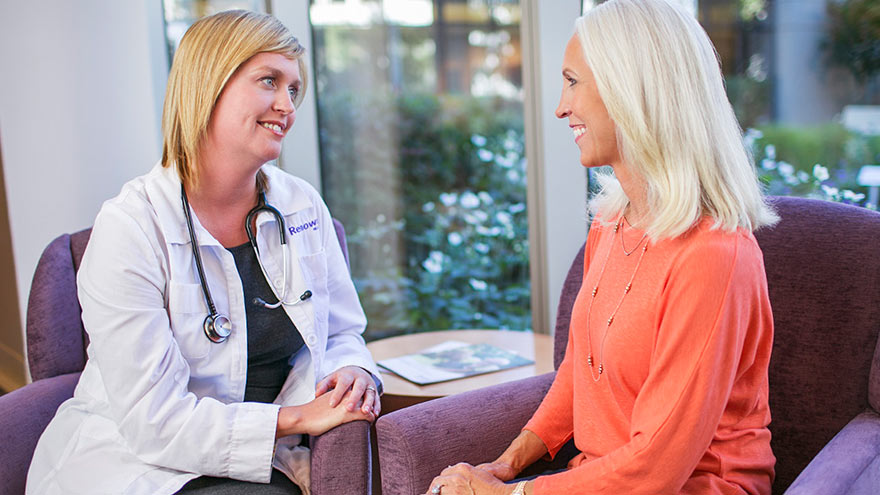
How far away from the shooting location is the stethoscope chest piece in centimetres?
152

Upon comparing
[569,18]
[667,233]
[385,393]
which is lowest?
[385,393]

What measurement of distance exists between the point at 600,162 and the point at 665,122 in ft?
0.50

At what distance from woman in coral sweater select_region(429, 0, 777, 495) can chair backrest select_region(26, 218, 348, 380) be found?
1.01 metres

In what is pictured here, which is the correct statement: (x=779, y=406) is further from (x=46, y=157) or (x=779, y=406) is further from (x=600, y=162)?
Result: (x=46, y=157)

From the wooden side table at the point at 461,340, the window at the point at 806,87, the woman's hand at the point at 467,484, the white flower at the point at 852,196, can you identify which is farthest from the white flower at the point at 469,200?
the woman's hand at the point at 467,484

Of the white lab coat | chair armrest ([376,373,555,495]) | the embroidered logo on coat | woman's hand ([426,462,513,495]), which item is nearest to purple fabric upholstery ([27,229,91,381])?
the white lab coat

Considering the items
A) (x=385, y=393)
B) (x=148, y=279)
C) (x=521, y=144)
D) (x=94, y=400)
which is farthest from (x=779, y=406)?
(x=521, y=144)

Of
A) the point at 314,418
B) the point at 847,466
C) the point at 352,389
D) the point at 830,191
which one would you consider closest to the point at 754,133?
the point at 830,191

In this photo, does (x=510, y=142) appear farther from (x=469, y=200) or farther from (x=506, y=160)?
(x=469, y=200)

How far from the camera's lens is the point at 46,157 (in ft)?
7.56

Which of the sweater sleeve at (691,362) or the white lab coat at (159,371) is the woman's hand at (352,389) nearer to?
the white lab coat at (159,371)

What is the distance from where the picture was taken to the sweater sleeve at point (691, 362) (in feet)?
3.68

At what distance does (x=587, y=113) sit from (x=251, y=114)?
2.32 feet

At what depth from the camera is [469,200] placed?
128 inches
